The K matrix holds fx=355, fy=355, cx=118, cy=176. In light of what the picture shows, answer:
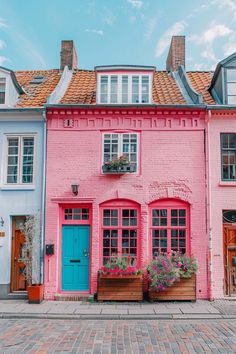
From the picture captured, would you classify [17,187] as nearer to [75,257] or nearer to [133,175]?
[75,257]

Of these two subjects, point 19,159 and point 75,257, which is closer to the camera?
point 75,257

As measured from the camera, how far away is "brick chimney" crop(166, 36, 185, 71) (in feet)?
57.1

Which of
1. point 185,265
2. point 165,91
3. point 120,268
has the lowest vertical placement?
point 120,268

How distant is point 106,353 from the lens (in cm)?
735

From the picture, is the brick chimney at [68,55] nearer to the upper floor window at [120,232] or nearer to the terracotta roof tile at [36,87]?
the terracotta roof tile at [36,87]

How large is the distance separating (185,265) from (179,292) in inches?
35.6

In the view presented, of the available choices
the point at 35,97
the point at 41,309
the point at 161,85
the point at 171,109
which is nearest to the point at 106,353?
the point at 41,309

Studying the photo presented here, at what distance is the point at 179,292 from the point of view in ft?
38.8

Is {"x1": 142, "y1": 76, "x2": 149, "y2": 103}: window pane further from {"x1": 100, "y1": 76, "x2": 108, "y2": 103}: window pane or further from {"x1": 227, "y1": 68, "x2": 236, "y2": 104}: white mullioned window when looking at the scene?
{"x1": 227, "y1": 68, "x2": 236, "y2": 104}: white mullioned window

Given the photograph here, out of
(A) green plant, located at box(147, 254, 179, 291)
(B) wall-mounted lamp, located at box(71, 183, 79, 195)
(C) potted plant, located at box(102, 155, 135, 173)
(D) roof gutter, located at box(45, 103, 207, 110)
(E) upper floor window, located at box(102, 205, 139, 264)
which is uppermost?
(D) roof gutter, located at box(45, 103, 207, 110)

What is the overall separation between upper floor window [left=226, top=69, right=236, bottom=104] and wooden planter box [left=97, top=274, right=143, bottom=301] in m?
7.31

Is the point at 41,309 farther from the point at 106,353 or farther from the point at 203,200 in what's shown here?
the point at 203,200

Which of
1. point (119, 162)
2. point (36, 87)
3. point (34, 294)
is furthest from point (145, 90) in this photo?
point (34, 294)

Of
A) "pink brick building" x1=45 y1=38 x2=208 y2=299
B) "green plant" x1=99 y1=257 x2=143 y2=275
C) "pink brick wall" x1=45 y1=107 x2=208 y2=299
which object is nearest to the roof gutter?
"pink brick building" x1=45 y1=38 x2=208 y2=299
